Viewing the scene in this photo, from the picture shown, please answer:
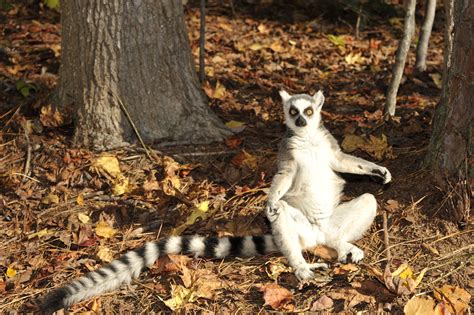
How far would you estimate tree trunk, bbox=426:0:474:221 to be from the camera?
4840 mm

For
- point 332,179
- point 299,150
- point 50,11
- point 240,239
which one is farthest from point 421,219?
point 50,11

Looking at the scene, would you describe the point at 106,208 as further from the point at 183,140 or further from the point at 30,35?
the point at 30,35

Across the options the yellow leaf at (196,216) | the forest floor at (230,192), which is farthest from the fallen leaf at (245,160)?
the yellow leaf at (196,216)

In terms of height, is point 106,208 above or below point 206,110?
below

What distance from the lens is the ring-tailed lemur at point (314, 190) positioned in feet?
16.2

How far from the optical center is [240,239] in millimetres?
4918

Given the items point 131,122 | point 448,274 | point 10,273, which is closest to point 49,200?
point 10,273

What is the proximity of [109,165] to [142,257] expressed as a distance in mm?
1408

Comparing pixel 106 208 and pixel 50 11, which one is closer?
pixel 106 208

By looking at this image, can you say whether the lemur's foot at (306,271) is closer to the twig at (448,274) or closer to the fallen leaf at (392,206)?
the twig at (448,274)

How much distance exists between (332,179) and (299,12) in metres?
5.09

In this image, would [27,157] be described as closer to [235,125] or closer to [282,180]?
[235,125]

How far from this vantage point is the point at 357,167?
208 inches

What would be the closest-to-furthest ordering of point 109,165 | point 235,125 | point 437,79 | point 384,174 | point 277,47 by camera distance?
point 384,174
point 109,165
point 235,125
point 437,79
point 277,47
